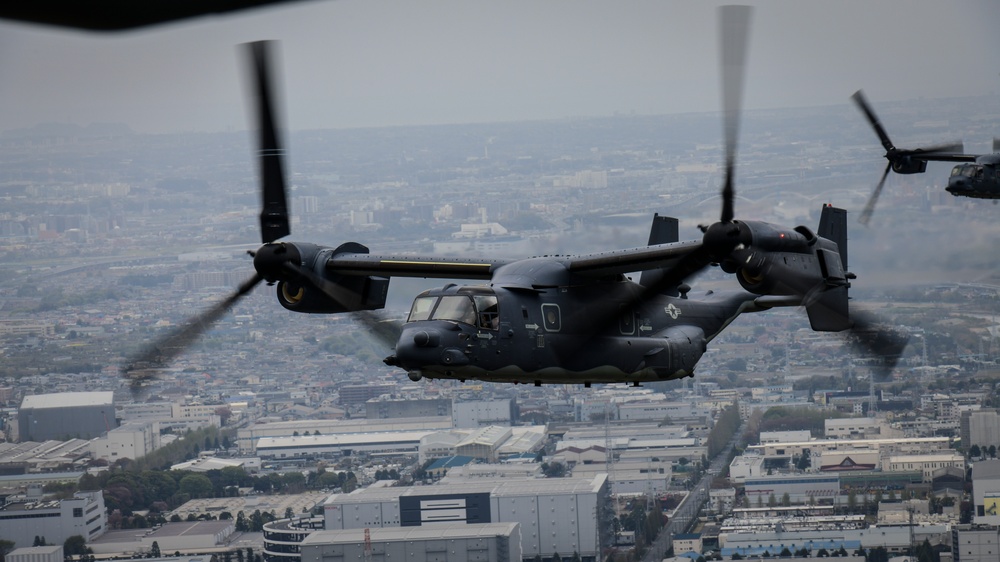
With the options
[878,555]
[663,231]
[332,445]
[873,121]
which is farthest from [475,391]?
[663,231]

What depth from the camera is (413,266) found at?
85.6ft

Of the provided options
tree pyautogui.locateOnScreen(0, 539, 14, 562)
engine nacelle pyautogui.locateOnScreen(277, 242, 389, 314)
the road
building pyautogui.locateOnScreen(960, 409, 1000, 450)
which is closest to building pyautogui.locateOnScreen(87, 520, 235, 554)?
tree pyautogui.locateOnScreen(0, 539, 14, 562)

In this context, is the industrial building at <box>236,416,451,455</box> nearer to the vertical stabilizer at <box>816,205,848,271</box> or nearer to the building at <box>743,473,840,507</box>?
the building at <box>743,473,840,507</box>

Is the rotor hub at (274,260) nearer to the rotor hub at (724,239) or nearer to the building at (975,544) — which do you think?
the rotor hub at (724,239)

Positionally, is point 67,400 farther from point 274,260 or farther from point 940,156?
point 274,260

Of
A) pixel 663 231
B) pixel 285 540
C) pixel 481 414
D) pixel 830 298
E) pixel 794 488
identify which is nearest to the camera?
pixel 830 298

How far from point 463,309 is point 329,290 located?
441cm

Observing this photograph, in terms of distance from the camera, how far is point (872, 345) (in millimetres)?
25062

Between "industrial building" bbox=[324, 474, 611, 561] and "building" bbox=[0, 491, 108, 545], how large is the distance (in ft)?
34.9

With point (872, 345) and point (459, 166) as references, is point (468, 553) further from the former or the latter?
point (459, 166)

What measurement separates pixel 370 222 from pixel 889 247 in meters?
53.5

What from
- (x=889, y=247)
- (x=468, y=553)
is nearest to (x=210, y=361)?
(x=468, y=553)

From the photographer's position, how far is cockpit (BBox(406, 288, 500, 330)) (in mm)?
22984

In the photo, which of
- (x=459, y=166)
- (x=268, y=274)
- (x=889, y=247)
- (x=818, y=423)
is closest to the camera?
(x=268, y=274)
